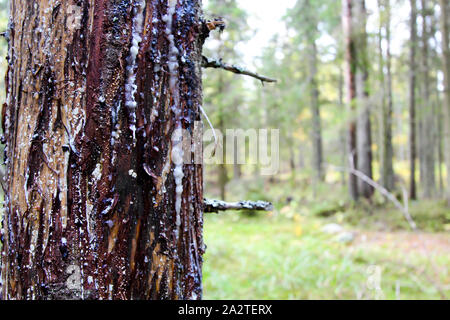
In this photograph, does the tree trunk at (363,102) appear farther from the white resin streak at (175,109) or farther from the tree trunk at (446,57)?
the white resin streak at (175,109)

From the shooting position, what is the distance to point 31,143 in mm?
1193

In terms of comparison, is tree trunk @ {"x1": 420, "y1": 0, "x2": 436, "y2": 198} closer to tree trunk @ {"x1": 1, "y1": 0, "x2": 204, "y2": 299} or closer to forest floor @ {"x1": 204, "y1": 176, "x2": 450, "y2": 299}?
forest floor @ {"x1": 204, "y1": 176, "x2": 450, "y2": 299}

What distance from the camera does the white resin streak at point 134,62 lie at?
1.17 meters

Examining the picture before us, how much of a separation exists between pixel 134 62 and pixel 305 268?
4.94 meters

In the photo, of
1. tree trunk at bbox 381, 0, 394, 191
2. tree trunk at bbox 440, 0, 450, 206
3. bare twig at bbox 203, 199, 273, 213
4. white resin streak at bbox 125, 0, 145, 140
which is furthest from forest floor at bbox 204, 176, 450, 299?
tree trunk at bbox 440, 0, 450, 206

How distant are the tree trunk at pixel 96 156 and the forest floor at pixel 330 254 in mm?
1799

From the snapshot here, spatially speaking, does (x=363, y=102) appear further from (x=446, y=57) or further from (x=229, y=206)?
(x=229, y=206)

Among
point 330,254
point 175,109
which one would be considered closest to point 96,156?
point 175,109

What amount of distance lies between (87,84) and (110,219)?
49 centimetres

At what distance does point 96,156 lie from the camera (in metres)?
1.15

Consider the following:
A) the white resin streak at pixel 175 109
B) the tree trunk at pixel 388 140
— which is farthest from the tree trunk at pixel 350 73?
the white resin streak at pixel 175 109
